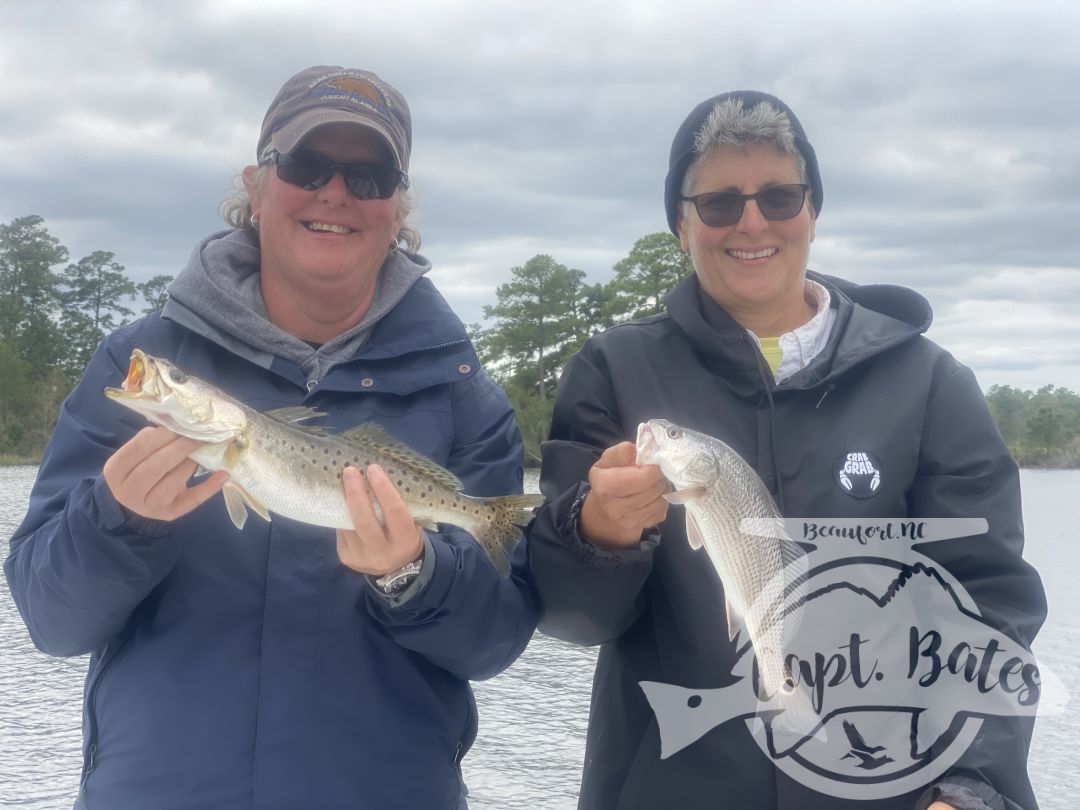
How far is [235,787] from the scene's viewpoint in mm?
3141

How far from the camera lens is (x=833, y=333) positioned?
148 inches

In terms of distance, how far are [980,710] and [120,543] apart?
9.58 ft

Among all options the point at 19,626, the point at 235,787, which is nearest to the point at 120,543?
the point at 235,787

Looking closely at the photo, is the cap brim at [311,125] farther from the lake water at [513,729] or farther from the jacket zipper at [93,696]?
the lake water at [513,729]

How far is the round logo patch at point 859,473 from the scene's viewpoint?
3.44 m

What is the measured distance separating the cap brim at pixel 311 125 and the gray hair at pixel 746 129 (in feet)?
4.25

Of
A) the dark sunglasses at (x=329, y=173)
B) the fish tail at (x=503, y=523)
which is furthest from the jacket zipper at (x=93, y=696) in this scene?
the dark sunglasses at (x=329, y=173)

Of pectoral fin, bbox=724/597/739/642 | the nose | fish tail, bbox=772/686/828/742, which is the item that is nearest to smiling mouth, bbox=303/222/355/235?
the nose

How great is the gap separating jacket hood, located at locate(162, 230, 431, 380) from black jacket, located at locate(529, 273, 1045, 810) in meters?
0.86

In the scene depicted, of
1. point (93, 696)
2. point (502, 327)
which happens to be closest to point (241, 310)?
point (93, 696)

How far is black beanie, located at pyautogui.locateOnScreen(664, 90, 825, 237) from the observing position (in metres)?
3.82

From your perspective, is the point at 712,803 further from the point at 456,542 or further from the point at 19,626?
the point at 19,626

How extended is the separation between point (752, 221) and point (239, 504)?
223 cm

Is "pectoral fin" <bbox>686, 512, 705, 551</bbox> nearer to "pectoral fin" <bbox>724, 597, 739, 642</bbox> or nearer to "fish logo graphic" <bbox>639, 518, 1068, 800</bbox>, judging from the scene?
"pectoral fin" <bbox>724, 597, 739, 642</bbox>
